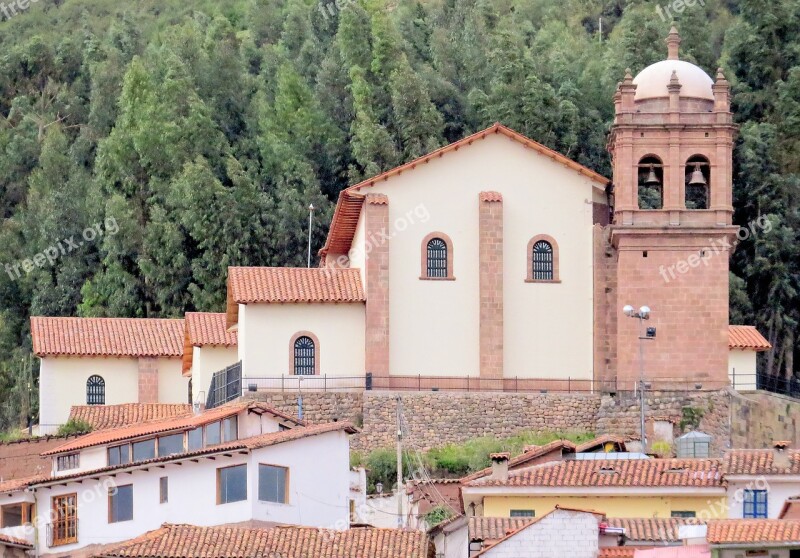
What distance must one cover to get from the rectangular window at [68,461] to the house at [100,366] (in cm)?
1866

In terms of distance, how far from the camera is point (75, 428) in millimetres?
79125

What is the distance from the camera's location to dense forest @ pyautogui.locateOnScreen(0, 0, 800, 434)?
101312mm

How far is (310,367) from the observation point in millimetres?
79812

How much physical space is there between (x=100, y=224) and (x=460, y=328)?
1275 inches

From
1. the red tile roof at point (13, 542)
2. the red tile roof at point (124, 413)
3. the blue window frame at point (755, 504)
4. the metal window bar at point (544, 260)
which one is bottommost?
the red tile roof at point (13, 542)

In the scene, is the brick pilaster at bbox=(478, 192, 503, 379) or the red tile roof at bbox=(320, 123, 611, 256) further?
the red tile roof at bbox=(320, 123, 611, 256)

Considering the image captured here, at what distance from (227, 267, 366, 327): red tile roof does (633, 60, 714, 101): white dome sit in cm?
1064

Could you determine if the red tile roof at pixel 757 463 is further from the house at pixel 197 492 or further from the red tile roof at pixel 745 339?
the red tile roof at pixel 745 339

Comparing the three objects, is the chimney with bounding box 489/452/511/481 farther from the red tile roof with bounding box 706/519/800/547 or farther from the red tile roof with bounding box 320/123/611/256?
the red tile roof with bounding box 320/123/611/256

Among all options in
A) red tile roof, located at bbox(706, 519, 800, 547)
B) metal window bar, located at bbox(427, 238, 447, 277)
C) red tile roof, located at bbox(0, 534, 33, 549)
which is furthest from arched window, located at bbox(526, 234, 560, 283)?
red tile roof, located at bbox(706, 519, 800, 547)

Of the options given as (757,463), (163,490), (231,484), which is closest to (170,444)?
(163,490)

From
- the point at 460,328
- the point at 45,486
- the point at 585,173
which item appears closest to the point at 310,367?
the point at 460,328

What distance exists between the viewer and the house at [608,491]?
192 ft

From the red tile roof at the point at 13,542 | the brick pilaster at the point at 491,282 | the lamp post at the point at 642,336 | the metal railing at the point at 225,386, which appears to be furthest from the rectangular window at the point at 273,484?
the brick pilaster at the point at 491,282
